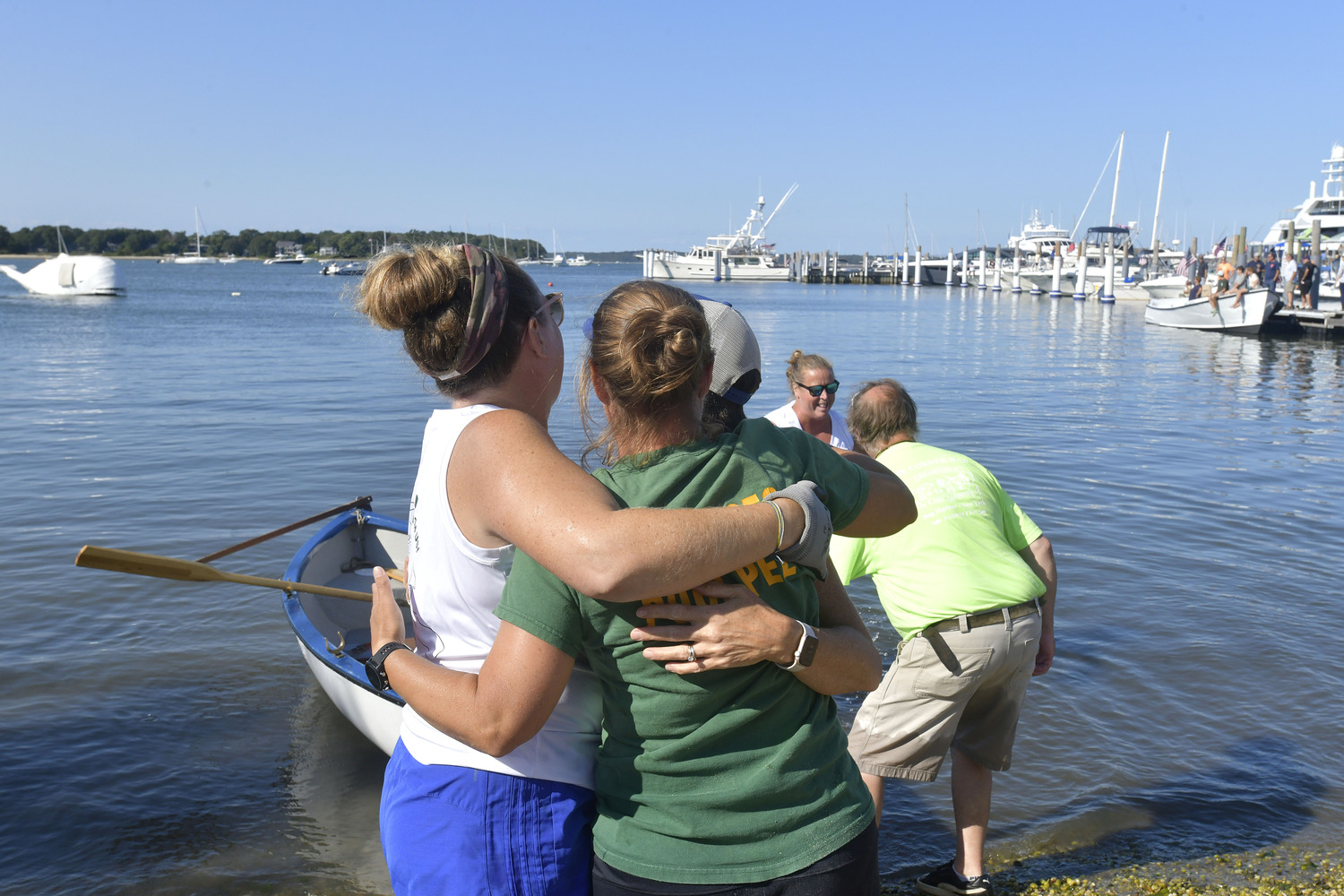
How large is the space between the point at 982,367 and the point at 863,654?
83.9ft

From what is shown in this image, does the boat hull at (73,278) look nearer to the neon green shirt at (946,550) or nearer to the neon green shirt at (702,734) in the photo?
the neon green shirt at (946,550)

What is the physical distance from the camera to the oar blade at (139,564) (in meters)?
2.31

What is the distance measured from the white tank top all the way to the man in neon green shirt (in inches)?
59.1

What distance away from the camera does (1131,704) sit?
18.4ft

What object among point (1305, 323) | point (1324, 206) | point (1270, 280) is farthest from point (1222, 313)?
point (1324, 206)

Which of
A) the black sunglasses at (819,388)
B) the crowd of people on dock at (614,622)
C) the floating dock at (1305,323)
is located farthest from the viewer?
the floating dock at (1305,323)

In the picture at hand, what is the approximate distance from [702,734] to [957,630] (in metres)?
1.75

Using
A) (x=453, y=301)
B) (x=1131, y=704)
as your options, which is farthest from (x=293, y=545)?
(x=453, y=301)

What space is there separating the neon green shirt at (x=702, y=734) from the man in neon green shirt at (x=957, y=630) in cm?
145

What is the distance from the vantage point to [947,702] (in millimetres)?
3168

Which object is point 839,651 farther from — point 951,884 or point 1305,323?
point 1305,323

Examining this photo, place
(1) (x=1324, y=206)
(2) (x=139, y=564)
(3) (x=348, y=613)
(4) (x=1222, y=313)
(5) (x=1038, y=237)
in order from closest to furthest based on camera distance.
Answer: (2) (x=139, y=564)
(3) (x=348, y=613)
(4) (x=1222, y=313)
(1) (x=1324, y=206)
(5) (x=1038, y=237)

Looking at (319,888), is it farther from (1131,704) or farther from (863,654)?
(1131,704)

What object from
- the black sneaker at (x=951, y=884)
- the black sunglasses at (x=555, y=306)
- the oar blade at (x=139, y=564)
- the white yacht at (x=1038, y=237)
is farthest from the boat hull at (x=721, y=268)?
the black sunglasses at (x=555, y=306)
